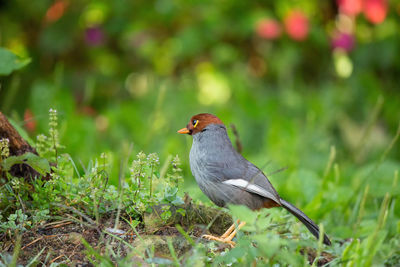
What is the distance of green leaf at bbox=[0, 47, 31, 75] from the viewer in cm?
287

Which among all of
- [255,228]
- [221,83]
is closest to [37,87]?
[221,83]

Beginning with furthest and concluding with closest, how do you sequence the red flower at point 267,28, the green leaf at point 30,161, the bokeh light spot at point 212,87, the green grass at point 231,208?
the bokeh light spot at point 212,87, the red flower at point 267,28, the green leaf at point 30,161, the green grass at point 231,208

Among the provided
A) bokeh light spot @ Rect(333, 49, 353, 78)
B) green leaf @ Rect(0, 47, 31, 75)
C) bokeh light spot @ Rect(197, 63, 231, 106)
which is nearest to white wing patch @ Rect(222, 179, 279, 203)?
green leaf @ Rect(0, 47, 31, 75)

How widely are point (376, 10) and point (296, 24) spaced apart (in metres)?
0.88

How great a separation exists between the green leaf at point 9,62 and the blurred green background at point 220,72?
4.92ft

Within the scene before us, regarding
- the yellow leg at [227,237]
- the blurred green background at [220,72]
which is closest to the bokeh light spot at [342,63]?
the blurred green background at [220,72]

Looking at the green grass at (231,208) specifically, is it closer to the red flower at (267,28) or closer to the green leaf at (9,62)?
the green leaf at (9,62)

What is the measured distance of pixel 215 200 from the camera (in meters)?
2.62

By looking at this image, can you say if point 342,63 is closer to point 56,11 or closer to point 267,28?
point 267,28

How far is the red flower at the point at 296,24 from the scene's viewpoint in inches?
239

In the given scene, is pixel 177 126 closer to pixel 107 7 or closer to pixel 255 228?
pixel 107 7

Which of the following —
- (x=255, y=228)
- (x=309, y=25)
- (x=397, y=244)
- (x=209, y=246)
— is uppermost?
(x=309, y=25)

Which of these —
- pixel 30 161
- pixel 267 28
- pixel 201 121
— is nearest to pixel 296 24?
pixel 267 28

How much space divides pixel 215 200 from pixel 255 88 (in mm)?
4096
